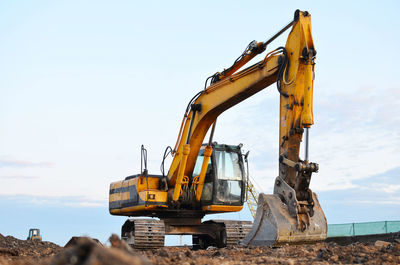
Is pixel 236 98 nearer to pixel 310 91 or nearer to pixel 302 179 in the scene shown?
pixel 310 91

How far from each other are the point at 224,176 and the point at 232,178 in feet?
0.81

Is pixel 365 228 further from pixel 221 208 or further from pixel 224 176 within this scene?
pixel 224 176

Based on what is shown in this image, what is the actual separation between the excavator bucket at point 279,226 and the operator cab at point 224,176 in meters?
3.63

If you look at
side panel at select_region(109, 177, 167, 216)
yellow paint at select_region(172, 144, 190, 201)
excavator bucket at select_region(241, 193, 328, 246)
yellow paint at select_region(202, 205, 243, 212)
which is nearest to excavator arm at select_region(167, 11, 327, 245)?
excavator bucket at select_region(241, 193, 328, 246)

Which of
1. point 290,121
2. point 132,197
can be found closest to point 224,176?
point 132,197

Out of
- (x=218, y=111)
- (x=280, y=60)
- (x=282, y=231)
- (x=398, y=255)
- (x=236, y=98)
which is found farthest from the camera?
(x=218, y=111)

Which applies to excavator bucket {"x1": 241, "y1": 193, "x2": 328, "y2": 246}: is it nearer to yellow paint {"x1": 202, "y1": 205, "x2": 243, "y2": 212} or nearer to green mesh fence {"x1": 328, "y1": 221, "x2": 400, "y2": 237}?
yellow paint {"x1": 202, "y1": 205, "x2": 243, "y2": 212}

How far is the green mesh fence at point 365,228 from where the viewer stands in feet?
57.9

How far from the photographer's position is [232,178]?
42.4 ft

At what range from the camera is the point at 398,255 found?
25.3 ft

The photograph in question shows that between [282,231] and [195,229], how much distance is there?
19.2ft

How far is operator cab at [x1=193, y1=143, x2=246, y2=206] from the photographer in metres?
12.8

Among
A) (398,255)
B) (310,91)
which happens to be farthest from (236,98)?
(398,255)

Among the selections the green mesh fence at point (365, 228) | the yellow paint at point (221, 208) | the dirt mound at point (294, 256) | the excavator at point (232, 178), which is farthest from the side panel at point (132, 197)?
the green mesh fence at point (365, 228)
